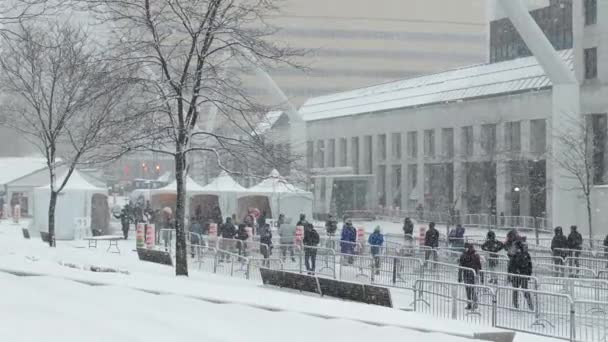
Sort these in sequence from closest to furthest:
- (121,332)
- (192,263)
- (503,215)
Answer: (121,332), (192,263), (503,215)

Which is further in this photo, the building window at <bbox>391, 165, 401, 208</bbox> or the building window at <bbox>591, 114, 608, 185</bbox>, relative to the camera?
the building window at <bbox>391, 165, 401, 208</bbox>

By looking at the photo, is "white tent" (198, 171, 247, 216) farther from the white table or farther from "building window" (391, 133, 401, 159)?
"building window" (391, 133, 401, 159)

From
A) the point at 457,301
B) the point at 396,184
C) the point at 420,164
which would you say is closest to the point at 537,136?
the point at 420,164

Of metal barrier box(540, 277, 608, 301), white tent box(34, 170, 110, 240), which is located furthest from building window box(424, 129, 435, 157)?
metal barrier box(540, 277, 608, 301)

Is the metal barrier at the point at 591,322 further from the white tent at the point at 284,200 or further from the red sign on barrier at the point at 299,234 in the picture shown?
the white tent at the point at 284,200

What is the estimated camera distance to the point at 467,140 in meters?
59.0

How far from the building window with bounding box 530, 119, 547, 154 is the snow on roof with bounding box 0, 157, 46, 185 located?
101 ft

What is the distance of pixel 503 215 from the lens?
171 ft

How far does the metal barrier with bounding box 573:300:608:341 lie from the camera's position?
627 inches

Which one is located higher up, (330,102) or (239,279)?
(330,102)

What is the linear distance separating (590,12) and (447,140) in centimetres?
1609

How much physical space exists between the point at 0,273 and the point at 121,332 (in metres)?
5.34

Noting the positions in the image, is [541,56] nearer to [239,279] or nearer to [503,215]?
[503,215]

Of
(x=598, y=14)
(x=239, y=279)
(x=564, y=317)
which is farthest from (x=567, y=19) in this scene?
(x=564, y=317)
